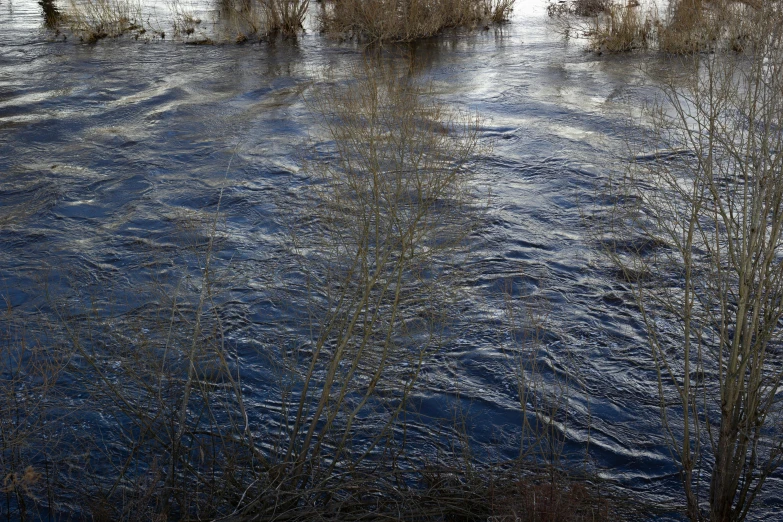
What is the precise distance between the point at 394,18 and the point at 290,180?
27.2 ft

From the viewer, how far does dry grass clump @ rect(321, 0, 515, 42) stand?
18531 mm

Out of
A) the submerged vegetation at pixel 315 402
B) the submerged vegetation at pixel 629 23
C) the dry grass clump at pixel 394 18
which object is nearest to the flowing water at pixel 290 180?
the submerged vegetation at pixel 315 402

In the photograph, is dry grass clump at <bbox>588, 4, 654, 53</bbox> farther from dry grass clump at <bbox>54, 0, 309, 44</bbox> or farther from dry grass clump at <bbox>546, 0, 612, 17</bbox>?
dry grass clump at <bbox>54, 0, 309, 44</bbox>

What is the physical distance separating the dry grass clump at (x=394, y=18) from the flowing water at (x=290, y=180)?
418 mm

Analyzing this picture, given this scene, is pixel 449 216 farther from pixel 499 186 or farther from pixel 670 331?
pixel 499 186

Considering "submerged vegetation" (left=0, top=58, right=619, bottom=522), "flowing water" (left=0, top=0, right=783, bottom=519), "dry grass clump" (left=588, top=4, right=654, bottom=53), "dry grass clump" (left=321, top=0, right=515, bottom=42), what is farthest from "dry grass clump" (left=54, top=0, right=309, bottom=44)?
"submerged vegetation" (left=0, top=58, right=619, bottom=522)

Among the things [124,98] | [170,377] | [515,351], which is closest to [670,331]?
[515,351]

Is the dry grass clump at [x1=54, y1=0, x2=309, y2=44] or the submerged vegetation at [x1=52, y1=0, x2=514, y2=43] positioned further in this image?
the dry grass clump at [x1=54, y1=0, x2=309, y2=44]

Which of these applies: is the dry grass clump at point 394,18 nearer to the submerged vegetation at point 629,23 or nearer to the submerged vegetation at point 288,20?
the submerged vegetation at point 288,20

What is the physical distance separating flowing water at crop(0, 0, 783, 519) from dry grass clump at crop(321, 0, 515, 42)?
42 cm

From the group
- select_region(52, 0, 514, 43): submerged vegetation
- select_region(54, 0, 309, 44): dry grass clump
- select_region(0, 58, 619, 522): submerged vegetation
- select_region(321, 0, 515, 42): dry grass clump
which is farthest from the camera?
select_region(54, 0, 309, 44): dry grass clump

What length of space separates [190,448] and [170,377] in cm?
67

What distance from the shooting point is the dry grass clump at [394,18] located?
18531 mm

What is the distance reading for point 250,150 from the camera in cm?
1280
